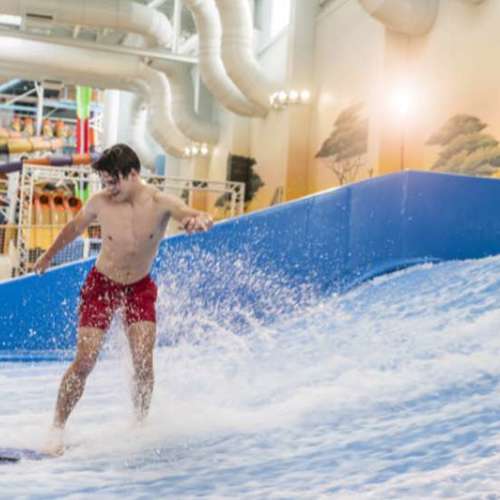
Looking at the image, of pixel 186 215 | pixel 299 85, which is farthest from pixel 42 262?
pixel 299 85

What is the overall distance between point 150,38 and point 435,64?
219 inches

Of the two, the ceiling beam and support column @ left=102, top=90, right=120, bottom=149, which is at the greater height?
the ceiling beam

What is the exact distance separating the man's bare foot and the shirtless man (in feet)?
0.87

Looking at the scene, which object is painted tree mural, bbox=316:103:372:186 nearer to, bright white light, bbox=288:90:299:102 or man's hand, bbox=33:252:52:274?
bright white light, bbox=288:90:299:102

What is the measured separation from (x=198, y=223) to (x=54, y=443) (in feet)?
2.57

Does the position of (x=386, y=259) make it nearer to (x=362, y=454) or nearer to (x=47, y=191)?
(x=362, y=454)

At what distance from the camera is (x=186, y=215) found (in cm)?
237

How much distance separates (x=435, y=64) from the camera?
826cm

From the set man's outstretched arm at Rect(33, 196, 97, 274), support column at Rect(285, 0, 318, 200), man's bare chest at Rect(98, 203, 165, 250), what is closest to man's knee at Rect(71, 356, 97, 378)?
man's bare chest at Rect(98, 203, 165, 250)

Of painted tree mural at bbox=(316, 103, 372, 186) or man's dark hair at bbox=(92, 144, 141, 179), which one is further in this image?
painted tree mural at bbox=(316, 103, 372, 186)

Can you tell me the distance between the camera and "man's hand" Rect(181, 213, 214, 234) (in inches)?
89.3

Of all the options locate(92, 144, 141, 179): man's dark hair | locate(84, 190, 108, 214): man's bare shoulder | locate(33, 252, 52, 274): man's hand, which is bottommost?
locate(33, 252, 52, 274): man's hand

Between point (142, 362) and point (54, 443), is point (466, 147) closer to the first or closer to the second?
point (142, 362)

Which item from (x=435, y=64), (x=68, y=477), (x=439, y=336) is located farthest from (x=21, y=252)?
(x=68, y=477)
